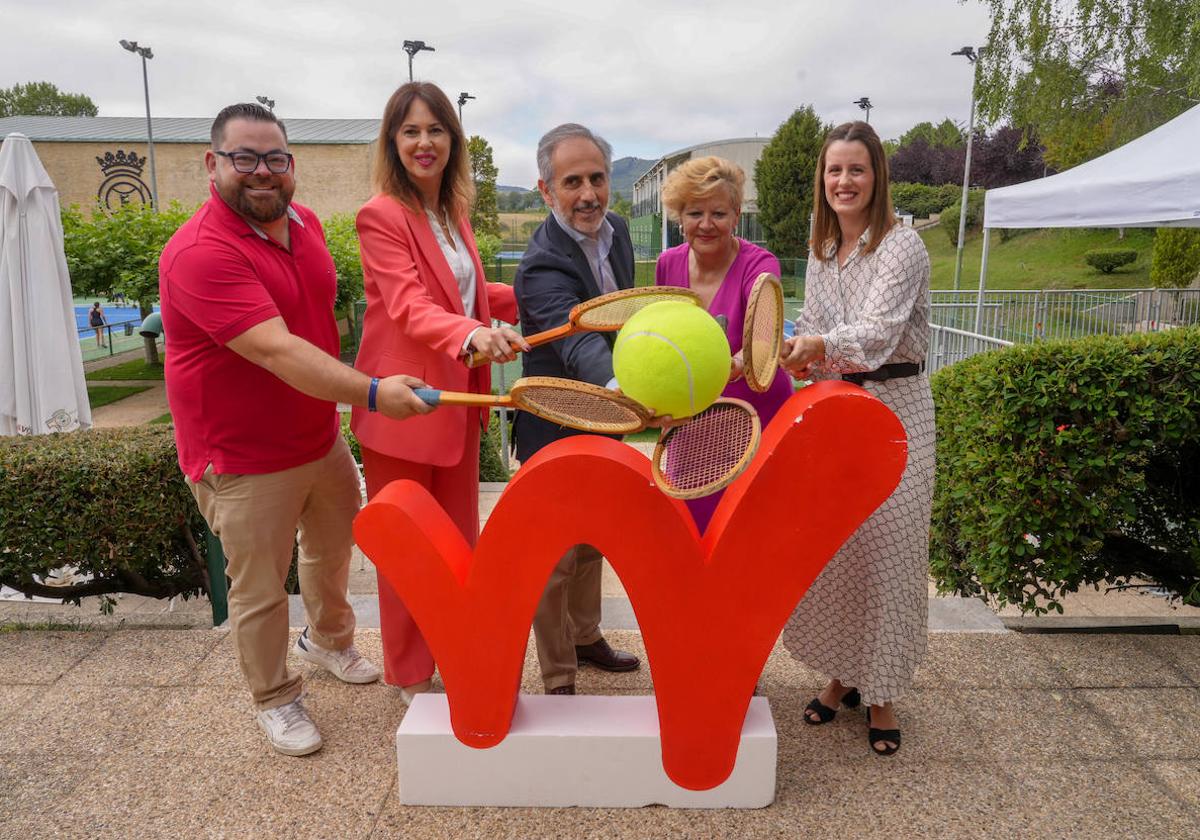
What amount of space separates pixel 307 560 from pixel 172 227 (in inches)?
686

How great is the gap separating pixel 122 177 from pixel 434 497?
39.7 meters

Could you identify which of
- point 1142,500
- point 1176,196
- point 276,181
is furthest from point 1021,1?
point 276,181

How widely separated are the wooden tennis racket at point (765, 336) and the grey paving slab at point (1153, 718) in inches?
85.2

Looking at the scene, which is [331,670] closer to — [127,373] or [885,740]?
[885,740]

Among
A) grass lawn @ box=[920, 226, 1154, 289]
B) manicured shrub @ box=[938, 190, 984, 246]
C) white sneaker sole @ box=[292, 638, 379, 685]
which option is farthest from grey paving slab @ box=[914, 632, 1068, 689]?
manicured shrub @ box=[938, 190, 984, 246]

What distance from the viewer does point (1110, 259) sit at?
30953mm

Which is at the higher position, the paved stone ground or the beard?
the beard

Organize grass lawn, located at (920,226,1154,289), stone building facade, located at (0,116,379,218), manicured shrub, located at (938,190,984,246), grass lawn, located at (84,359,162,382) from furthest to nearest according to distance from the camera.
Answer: manicured shrub, located at (938,190,984,246) → stone building facade, located at (0,116,379,218) → grass lawn, located at (920,226,1154,289) → grass lawn, located at (84,359,162,382)

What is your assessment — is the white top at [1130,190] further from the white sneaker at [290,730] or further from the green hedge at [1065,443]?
the white sneaker at [290,730]

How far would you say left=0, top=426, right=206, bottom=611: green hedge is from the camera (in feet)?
13.5

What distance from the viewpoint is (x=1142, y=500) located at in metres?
4.66

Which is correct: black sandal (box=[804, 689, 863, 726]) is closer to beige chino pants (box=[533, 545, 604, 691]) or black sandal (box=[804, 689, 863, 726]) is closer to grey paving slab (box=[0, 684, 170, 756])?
beige chino pants (box=[533, 545, 604, 691])

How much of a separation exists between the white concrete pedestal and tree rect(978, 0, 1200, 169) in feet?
63.3

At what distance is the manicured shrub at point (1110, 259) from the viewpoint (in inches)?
1220
